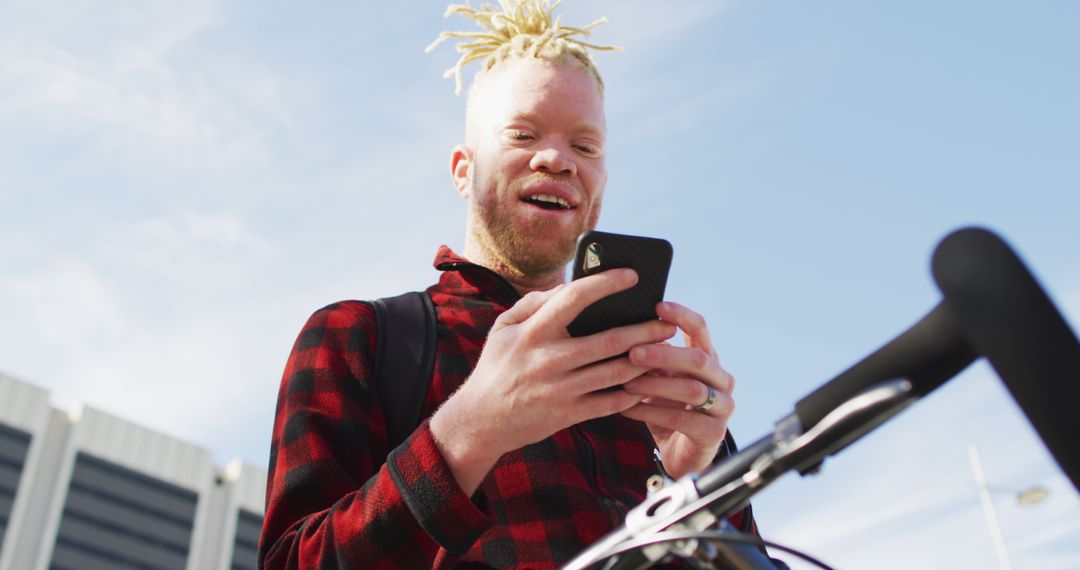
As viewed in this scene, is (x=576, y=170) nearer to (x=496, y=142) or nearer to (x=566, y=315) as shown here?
(x=496, y=142)

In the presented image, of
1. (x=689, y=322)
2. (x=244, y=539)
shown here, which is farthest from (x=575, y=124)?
(x=244, y=539)

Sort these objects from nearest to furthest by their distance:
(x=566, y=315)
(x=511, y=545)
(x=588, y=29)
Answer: (x=566, y=315)
(x=511, y=545)
(x=588, y=29)

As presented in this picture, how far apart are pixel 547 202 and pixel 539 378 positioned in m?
1.50

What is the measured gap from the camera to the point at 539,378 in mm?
1790

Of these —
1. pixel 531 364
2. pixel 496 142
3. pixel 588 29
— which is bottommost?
pixel 531 364

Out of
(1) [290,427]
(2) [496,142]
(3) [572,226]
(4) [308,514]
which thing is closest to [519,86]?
(2) [496,142]

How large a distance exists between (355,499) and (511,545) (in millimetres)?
487

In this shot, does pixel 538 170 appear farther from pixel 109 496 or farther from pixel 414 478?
pixel 109 496

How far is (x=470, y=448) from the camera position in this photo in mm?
1883

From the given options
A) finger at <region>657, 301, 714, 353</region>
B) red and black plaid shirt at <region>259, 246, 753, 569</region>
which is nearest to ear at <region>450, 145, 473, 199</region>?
red and black plaid shirt at <region>259, 246, 753, 569</region>

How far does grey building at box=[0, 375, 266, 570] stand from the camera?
284 feet

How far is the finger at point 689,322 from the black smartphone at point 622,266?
0.02 m

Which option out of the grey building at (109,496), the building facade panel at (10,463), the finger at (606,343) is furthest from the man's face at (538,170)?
the building facade panel at (10,463)

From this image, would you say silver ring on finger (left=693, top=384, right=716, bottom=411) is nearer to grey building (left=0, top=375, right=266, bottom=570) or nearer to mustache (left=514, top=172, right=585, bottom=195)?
mustache (left=514, top=172, right=585, bottom=195)
